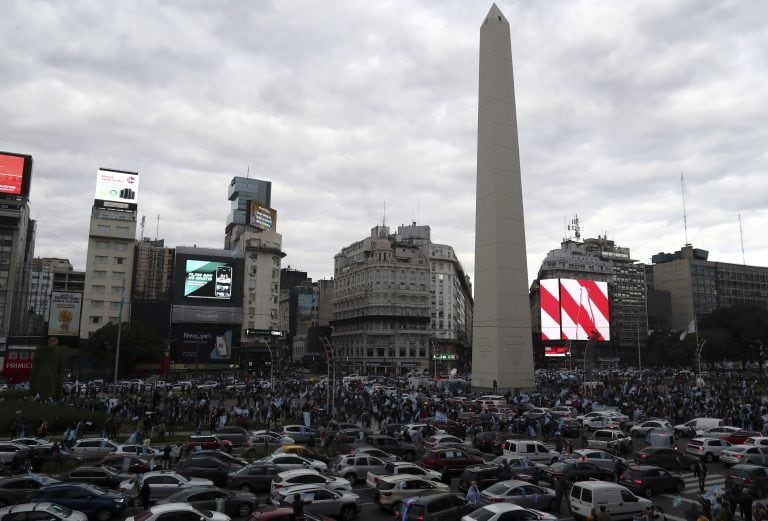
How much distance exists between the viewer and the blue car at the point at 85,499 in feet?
49.6

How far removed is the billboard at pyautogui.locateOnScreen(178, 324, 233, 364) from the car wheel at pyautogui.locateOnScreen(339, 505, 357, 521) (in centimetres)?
8017

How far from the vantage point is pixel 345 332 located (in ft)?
376

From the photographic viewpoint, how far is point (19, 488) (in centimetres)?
1580

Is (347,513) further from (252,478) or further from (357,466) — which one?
(357,466)

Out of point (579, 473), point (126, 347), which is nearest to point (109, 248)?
point (126, 347)

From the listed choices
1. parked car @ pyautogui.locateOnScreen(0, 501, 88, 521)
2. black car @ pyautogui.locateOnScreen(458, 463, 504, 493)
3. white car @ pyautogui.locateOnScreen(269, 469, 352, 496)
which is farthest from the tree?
black car @ pyautogui.locateOnScreen(458, 463, 504, 493)

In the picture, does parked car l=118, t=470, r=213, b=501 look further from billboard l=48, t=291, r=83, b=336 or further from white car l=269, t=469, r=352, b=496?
billboard l=48, t=291, r=83, b=336

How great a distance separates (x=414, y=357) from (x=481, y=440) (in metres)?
78.3

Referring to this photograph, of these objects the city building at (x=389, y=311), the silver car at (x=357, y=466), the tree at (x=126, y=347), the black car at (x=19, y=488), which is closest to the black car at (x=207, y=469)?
the silver car at (x=357, y=466)

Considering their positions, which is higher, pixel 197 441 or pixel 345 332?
pixel 345 332

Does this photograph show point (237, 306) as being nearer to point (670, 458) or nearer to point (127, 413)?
point (127, 413)

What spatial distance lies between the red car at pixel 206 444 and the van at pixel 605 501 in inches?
583

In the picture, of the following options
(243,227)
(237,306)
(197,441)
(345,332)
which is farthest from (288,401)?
(243,227)

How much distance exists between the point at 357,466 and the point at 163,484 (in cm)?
646
